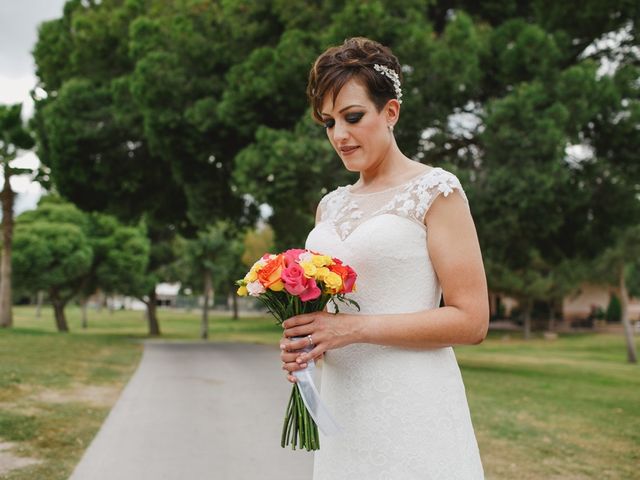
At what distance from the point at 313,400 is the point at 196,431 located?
537cm

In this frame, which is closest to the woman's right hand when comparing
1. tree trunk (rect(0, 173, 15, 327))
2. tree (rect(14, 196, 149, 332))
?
tree trunk (rect(0, 173, 15, 327))

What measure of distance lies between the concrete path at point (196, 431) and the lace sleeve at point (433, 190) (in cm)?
382

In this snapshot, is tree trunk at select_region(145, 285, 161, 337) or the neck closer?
the neck

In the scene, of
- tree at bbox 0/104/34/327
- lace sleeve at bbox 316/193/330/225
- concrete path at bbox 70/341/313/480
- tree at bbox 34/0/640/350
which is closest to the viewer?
lace sleeve at bbox 316/193/330/225

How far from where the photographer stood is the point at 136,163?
19219 mm

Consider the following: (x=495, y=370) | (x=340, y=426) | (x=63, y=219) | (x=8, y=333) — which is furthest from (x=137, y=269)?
(x=340, y=426)

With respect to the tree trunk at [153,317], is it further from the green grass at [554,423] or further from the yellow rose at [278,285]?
the yellow rose at [278,285]

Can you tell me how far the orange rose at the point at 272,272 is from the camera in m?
1.98

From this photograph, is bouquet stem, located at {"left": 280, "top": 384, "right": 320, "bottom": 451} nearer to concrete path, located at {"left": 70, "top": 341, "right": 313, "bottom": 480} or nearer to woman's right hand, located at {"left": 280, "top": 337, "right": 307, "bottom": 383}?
woman's right hand, located at {"left": 280, "top": 337, "right": 307, "bottom": 383}

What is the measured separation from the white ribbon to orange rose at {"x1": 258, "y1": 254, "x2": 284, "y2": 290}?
0.60 feet

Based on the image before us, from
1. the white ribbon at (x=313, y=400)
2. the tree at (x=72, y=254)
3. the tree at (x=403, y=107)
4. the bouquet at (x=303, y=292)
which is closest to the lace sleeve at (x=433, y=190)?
the bouquet at (x=303, y=292)

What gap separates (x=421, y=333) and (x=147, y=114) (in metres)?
14.5

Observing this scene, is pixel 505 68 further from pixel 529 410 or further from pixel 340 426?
pixel 340 426

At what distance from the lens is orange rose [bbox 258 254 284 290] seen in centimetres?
198
